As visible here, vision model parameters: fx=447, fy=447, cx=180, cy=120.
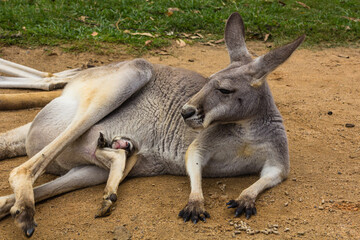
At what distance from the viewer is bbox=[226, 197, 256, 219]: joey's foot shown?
2.73m

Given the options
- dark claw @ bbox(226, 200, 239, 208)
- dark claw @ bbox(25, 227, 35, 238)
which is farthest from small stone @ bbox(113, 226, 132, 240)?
dark claw @ bbox(226, 200, 239, 208)

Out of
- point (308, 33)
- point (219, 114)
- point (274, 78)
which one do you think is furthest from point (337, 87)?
point (219, 114)

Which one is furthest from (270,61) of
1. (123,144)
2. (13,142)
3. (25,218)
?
(13,142)

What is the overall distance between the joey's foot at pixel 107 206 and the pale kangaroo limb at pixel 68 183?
15.5 inches

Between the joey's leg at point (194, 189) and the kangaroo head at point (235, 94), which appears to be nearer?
the joey's leg at point (194, 189)

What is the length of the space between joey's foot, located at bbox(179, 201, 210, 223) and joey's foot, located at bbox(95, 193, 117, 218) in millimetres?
449

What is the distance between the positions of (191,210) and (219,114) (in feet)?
2.11

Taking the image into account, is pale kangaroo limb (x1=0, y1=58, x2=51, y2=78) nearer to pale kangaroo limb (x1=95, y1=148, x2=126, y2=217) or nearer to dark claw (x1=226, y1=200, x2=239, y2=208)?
pale kangaroo limb (x1=95, y1=148, x2=126, y2=217)

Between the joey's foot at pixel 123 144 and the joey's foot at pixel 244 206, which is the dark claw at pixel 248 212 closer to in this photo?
the joey's foot at pixel 244 206

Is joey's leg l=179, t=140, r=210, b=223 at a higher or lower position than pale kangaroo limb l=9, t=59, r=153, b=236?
lower

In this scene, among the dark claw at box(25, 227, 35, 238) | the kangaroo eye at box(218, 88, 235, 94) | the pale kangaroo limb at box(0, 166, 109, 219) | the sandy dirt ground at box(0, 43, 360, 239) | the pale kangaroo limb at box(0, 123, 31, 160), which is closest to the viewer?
the dark claw at box(25, 227, 35, 238)

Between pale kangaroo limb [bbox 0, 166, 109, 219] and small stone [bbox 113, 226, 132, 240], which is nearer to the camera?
small stone [bbox 113, 226, 132, 240]

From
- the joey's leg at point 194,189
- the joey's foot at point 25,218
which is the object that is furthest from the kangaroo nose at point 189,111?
the joey's foot at point 25,218

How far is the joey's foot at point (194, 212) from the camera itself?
269 cm
